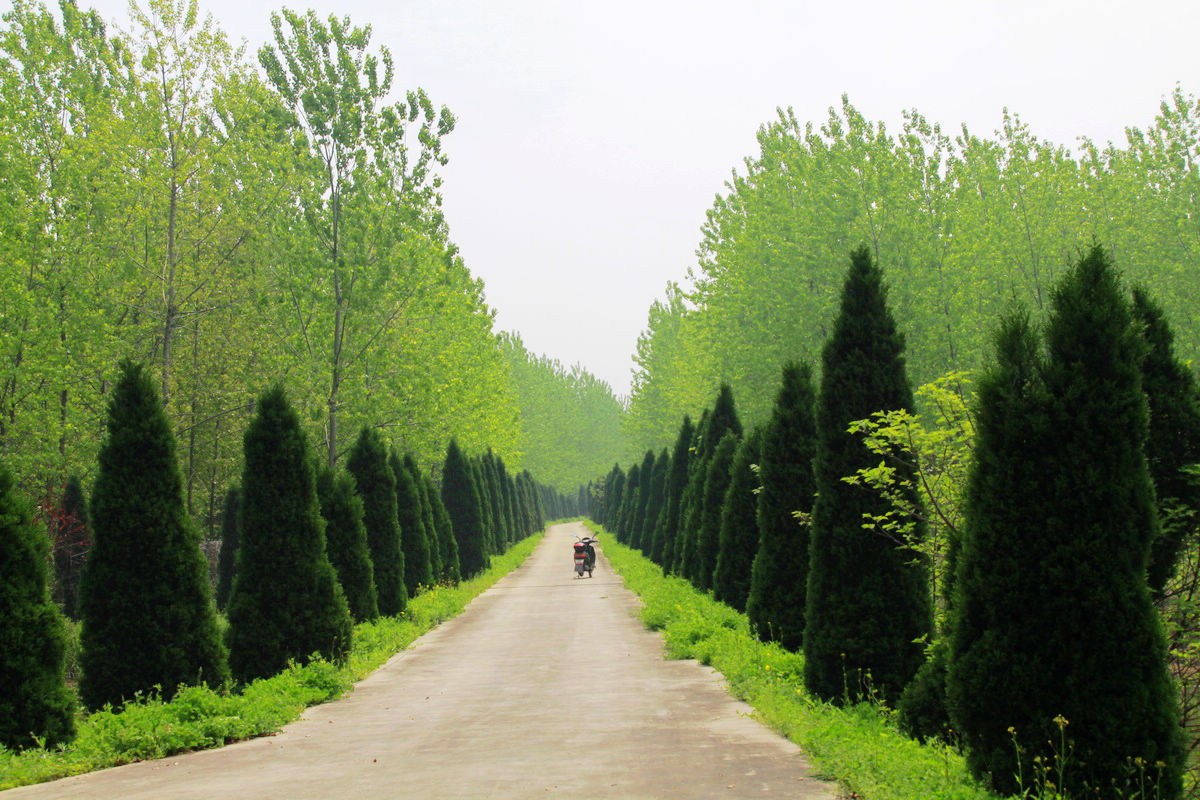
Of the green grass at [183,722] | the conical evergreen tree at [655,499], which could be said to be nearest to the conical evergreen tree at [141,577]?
the green grass at [183,722]

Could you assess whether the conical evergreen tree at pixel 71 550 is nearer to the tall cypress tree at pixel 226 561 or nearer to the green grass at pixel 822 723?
the tall cypress tree at pixel 226 561

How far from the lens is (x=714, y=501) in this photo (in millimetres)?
23062

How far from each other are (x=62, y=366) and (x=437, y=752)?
1551 cm

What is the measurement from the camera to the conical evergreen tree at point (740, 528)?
63.0ft

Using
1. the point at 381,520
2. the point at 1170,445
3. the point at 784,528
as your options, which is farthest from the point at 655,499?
the point at 1170,445

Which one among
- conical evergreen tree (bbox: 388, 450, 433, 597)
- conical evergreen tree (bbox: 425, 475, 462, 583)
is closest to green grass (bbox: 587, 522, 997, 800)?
conical evergreen tree (bbox: 388, 450, 433, 597)

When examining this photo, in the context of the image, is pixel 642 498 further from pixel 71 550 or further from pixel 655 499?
pixel 71 550

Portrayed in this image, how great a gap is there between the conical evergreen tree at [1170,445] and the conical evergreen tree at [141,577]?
1024cm

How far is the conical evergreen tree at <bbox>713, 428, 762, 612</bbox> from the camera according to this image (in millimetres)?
19188

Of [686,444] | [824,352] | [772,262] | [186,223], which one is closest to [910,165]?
[772,262]

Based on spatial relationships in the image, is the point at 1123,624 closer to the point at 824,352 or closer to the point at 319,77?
the point at 824,352

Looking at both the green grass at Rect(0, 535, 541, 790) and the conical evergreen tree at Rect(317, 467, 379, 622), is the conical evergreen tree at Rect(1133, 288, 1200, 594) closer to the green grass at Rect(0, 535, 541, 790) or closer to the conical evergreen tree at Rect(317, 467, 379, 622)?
the green grass at Rect(0, 535, 541, 790)

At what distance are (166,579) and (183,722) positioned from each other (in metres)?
2.40

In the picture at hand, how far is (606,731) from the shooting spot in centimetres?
902
